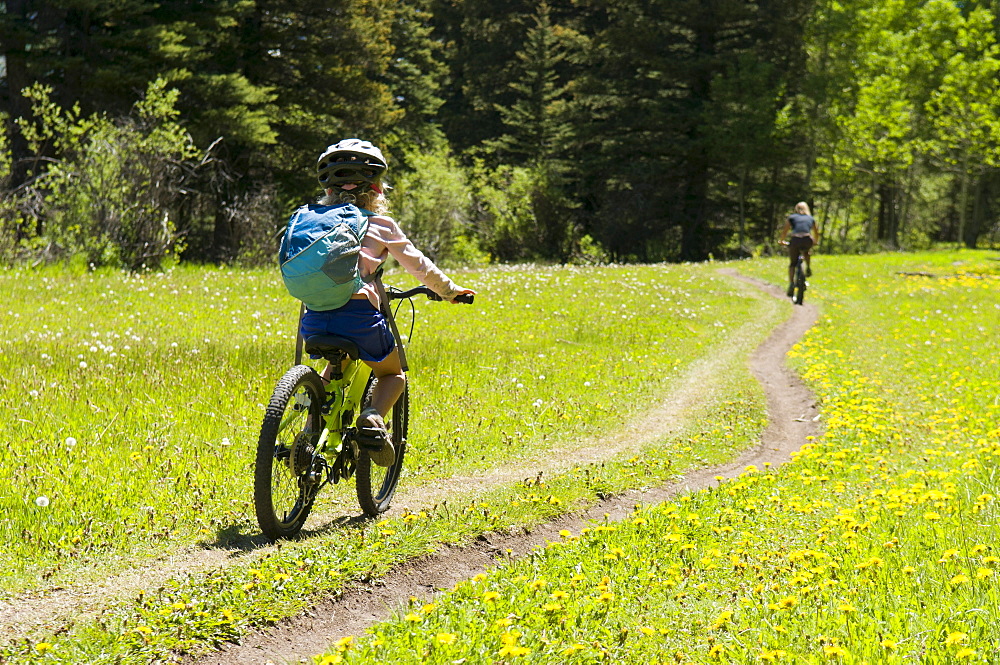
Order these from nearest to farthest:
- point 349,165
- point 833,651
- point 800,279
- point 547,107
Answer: point 833,651 < point 349,165 < point 800,279 < point 547,107

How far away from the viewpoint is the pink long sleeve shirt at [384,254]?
5.29 m

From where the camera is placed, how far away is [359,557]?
5.14 m

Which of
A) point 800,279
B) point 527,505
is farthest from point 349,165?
point 800,279

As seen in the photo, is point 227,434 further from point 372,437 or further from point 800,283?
point 800,283

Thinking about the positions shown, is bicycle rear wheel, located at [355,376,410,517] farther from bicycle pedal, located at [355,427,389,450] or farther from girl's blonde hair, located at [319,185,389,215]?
girl's blonde hair, located at [319,185,389,215]

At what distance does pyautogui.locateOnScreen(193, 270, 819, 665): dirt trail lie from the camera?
4.23 meters

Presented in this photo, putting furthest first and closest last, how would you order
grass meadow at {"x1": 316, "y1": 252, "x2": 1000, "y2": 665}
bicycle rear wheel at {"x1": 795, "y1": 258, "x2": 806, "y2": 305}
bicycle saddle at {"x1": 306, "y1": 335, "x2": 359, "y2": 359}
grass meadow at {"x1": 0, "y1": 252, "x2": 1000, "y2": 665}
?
bicycle rear wheel at {"x1": 795, "y1": 258, "x2": 806, "y2": 305}, bicycle saddle at {"x1": 306, "y1": 335, "x2": 359, "y2": 359}, grass meadow at {"x1": 0, "y1": 252, "x2": 1000, "y2": 665}, grass meadow at {"x1": 316, "y1": 252, "x2": 1000, "y2": 665}

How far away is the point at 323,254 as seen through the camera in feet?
16.0

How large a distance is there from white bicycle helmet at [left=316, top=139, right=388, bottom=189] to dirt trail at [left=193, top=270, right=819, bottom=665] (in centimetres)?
254

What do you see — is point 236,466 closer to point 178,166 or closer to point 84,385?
point 84,385

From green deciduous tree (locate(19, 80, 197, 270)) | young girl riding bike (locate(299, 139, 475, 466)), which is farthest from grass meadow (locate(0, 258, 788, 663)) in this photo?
green deciduous tree (locate(19, 80, 197, 270))

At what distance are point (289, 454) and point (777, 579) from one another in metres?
3.08

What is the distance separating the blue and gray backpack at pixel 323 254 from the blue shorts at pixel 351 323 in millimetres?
174

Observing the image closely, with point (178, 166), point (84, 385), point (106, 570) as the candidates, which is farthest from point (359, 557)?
point (178, 166)
